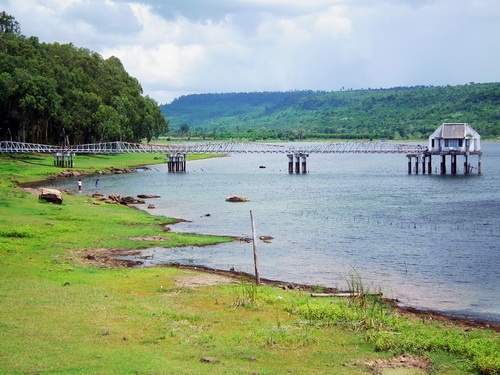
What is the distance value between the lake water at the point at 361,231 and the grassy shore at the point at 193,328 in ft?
17.0

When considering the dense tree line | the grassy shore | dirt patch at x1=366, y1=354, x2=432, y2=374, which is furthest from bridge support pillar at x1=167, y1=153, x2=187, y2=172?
dirt patch at x1=366, y1=354, x2=432, y2=374

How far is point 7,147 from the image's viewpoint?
11181 centimetres

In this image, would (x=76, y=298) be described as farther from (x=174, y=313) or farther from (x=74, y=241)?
(x=74, y=241)

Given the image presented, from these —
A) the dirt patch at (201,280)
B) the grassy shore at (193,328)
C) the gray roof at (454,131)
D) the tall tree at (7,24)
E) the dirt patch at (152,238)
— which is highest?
the tall tree at (7,24)

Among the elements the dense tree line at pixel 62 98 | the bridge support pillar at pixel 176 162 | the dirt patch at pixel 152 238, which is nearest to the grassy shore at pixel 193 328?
the dirt patch at pixel 152 238

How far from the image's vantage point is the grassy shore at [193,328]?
19766 mm

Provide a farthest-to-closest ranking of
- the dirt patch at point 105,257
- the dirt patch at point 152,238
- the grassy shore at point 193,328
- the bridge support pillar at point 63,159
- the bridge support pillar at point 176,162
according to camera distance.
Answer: the bridge support pillar at point 176,162 < the bridge support pillar at point 63,159 < the dirt patch at point 152,238 < the dirt patch at point 105,257 < the grassy shore at point 193,328

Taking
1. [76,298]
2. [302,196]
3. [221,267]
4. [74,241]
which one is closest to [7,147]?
[302,196]

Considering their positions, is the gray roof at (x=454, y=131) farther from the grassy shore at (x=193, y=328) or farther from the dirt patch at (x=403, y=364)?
the dirt patch at (x=403, y=364)

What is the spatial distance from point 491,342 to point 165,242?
2488 cm

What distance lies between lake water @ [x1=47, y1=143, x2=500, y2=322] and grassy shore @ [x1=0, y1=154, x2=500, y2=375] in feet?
17.0

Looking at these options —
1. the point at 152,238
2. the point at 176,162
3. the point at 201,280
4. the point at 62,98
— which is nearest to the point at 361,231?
the point at 152,238

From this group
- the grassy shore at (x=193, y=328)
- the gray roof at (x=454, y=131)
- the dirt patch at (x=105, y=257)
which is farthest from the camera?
the gray roof at (x=454, y=131)

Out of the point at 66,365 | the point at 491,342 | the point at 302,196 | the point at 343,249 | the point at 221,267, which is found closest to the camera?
the point at 66,365
